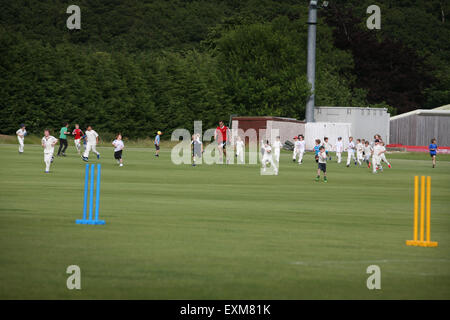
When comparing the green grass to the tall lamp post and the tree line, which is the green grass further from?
the tall lamp post

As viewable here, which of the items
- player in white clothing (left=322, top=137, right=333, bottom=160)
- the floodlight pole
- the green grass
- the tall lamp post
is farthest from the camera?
the floodlight pole

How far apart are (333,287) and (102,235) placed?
5316 mm

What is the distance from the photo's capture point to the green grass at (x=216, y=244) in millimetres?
9602

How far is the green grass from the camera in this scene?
9.60 metres

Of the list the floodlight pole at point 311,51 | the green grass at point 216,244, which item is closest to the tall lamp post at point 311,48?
the floodlight pole at point 311,51

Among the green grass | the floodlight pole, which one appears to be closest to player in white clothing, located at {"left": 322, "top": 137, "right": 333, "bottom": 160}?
the green grass

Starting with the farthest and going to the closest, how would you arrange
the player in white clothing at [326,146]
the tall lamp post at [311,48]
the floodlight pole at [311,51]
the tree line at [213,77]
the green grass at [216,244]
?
the floodlight pole at [311,51], the tall lamp post at [311,48], the tree line at [213,77], the player in white clothing at [326,146], the green grass at [216,244]

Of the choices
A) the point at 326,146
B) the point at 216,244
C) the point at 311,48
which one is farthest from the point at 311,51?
the point at 216,244

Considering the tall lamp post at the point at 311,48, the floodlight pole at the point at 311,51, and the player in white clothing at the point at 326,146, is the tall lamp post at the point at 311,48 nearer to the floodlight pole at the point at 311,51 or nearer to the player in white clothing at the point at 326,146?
the floodlight pole at the point at 311,51

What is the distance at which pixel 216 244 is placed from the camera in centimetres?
1304

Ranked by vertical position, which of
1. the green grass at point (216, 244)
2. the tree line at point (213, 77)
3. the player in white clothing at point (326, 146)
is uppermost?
the tree line at point (213, 77)

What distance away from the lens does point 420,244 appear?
13391 millimetres
